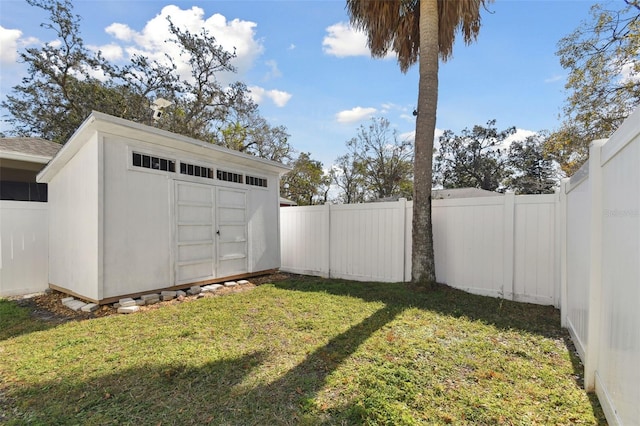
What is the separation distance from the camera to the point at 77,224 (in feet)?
17.2

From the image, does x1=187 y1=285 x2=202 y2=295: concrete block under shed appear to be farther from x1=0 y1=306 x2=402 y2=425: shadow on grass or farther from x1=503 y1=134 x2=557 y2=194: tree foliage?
x1=503 y1=134 x2=557 y2=194: tree foliage

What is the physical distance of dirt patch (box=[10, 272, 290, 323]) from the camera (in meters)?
4.53

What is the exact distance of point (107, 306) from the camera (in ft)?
15.7

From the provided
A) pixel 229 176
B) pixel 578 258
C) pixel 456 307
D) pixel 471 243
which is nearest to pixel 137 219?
pixel 229 176

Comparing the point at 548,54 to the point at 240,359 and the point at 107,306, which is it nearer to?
the point at 240,359

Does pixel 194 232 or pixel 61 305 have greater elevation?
pixel 194 232

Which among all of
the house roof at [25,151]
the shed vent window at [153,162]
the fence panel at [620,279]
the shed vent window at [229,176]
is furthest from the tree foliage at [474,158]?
the house roof at [25,151]

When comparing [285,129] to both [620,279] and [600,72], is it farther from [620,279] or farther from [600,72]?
[620,279]

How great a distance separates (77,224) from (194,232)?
191 centimetres

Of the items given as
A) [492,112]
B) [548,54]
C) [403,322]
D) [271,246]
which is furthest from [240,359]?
[492,112]

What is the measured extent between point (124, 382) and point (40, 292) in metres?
5.52

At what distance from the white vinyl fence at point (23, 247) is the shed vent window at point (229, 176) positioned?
370cm

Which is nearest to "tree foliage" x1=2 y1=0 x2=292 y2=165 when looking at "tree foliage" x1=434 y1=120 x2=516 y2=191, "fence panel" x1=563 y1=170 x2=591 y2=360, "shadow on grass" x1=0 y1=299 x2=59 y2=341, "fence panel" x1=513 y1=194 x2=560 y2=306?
"shadow on grass" x1=0 y1=299 x2=59 y2=341

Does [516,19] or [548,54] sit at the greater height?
[548,54]
